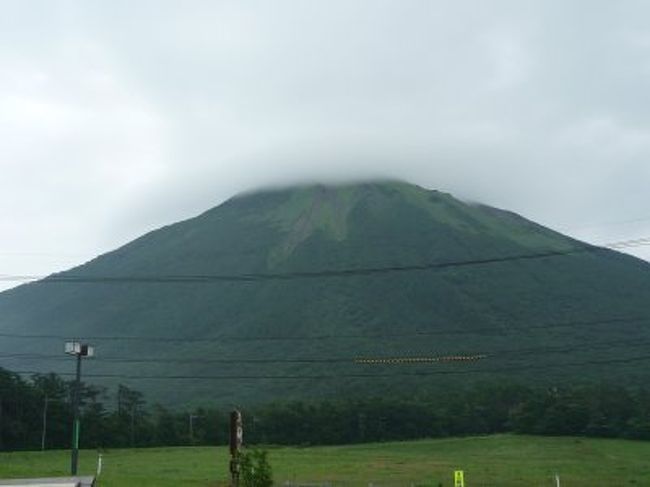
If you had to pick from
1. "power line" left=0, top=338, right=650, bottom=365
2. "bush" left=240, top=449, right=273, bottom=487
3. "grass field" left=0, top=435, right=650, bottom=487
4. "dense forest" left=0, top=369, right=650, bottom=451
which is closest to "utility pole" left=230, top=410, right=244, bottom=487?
"bush" left=240, top=449, right=273, bottom=487

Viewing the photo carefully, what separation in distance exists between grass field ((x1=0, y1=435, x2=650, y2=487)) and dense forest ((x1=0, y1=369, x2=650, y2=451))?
467cm

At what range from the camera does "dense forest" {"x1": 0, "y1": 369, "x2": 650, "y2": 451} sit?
95.7m

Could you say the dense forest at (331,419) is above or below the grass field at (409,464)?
above

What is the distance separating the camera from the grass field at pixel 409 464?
5103 cm

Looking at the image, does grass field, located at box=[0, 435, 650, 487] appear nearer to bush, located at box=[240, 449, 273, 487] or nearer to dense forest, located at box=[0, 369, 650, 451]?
dense forest, located at box=[0, 369, 650, 451]

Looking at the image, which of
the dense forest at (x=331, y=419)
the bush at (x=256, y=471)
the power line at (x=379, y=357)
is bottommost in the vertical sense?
the bush at (x=256, y=471)

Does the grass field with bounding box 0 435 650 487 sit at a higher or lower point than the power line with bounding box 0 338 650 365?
lower

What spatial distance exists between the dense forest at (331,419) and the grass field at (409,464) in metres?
4.67

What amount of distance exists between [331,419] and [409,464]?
1554 inches

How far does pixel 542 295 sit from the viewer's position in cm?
19412

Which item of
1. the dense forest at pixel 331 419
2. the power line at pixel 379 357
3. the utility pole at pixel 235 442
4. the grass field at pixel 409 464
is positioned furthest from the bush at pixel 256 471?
the power line at pixel 379 357

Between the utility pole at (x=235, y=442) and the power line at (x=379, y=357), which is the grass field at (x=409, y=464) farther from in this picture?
the power line at (x=379, y=357)

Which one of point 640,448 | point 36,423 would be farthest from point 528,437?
point 36,423

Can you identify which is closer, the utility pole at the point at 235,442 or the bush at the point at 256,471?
the utility pole at the point at 235,442
